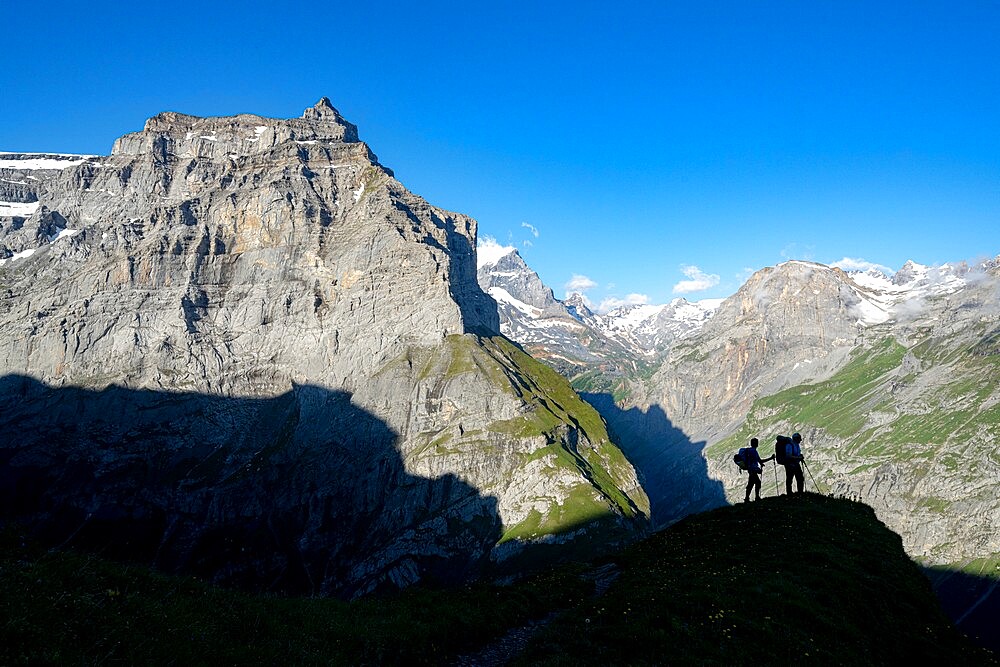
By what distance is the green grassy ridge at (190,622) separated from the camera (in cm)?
1243

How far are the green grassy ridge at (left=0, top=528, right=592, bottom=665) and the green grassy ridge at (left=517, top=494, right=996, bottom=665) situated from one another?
189 inches

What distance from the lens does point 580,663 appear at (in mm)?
18734

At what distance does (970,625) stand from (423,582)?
192 metres

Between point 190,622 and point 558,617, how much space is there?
51.2 ft

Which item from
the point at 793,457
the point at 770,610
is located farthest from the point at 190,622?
the point at 793,457

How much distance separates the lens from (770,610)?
2211cm

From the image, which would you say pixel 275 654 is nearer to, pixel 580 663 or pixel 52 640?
pixel 52 640

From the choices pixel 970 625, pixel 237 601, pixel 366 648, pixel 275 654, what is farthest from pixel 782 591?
pixel 970 625

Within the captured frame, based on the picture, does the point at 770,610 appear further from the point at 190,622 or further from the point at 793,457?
the point at 793,457

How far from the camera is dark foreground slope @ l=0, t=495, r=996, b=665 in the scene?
13.7 m

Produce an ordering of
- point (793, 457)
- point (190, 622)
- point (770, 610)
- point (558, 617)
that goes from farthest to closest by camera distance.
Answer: point (793, 457), point (558, 617), point (770, 610), point (190, 622)

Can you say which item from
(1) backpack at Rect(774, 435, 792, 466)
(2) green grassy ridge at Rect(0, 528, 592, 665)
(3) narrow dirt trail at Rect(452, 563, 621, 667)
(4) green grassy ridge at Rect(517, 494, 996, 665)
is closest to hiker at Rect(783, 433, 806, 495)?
(1) backpack at Rect(774, 435, 792, 466)

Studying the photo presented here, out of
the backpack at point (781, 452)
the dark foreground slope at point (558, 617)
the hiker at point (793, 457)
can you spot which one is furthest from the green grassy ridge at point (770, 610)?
the hiker at point (793, 457)

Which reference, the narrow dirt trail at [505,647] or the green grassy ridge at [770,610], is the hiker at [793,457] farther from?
the narrow dirt trail at [505,647]
